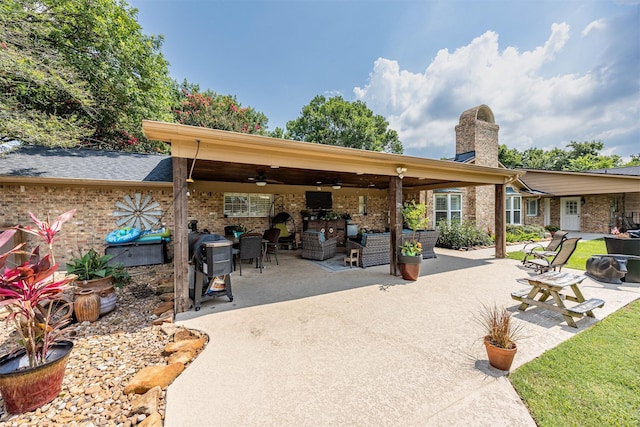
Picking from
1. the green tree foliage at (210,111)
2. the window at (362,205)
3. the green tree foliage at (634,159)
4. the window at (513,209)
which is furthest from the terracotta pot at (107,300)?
the green tree foliage at (634,159)

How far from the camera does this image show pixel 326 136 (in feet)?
75.3

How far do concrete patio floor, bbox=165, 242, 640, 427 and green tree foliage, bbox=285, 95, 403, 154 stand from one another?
62.8 ft

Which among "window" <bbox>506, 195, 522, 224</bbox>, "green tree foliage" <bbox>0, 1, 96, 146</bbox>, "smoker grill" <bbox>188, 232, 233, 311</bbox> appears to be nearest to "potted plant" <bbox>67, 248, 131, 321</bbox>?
"smoker grill" <bbox>188, 232, 233, 311</bbox>

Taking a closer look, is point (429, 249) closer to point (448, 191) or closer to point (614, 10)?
point (448, 191)

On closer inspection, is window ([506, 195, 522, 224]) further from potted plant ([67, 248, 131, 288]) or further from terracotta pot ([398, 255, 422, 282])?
potted plant ([67, 248, 131, 288])

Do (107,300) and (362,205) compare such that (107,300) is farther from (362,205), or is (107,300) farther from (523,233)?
(523,233)

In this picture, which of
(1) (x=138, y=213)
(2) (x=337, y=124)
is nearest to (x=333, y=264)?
(1) (x=138, y=213)

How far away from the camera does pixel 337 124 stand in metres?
22.7

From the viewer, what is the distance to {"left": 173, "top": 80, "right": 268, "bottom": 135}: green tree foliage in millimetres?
17906

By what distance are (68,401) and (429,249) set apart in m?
8.39

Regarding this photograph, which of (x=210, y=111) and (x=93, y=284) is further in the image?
(x=210, y=111)

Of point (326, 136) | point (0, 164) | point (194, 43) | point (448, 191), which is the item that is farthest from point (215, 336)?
point (326, 136)

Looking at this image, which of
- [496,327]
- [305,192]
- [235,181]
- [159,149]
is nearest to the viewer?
[496,327]

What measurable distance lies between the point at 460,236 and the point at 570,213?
11.0 m
